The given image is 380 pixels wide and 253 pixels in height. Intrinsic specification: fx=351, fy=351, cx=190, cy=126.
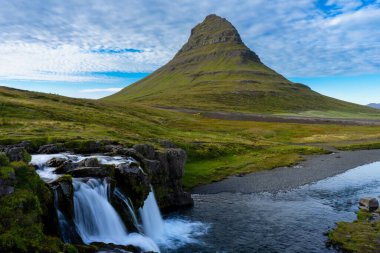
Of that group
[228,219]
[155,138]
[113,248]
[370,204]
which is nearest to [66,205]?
[113,248]

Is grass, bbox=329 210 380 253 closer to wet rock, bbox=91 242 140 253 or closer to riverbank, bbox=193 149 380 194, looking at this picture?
wet rock, bbox=91 242 140 253

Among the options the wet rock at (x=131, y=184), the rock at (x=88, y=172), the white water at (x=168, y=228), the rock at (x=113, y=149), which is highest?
the rock at (x=113, y=149)

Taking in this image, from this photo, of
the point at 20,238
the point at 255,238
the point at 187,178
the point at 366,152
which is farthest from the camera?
the point at 366,152

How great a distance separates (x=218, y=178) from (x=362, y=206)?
94.9 ft

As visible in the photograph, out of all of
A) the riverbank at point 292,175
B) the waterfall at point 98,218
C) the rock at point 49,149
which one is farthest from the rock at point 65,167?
the riverbank at point 292,175

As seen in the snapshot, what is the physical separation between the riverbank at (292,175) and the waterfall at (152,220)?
684 inches

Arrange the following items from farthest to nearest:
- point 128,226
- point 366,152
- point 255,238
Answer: point 366,152
point 255,238
point 128,226

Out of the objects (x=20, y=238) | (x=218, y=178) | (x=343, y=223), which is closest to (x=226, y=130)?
(x=218, y=178)

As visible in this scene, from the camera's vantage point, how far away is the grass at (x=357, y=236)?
3616cm

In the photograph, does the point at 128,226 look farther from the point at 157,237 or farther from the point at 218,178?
the point at 218,178

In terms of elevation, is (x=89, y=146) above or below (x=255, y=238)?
above

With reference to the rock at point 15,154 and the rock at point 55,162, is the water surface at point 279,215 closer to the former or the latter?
the rock at point 55,162

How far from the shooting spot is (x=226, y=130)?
149250 mm

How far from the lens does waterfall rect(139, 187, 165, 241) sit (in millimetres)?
42903
